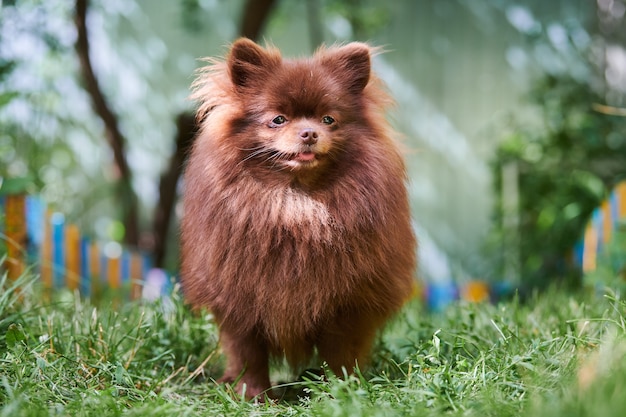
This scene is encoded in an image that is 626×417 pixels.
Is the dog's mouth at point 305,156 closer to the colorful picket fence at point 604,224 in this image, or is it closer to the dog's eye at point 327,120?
the dog's eye at point 327,120

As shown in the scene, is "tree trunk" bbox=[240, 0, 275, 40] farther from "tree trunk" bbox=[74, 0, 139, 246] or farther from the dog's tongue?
the dog's tongue

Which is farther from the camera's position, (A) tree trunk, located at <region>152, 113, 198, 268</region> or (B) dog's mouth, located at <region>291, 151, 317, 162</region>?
(A) tree trunk, located at <region>152, 113, 198, 268</region>

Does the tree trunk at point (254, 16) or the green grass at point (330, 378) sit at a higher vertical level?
the tree trunk at point (254, 16)

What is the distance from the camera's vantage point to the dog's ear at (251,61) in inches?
120

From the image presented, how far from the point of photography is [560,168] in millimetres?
7074

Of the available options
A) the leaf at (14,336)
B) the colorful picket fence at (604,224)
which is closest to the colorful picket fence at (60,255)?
the leaf at (14,336)

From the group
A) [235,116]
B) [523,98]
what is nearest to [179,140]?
[523,98]

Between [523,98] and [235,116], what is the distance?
217 inches

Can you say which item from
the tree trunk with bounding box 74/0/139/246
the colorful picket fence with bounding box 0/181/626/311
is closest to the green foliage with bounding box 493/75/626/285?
the colorful picket fence with bounding box 0/181/626/311

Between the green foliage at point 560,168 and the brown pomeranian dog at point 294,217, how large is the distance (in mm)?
4074

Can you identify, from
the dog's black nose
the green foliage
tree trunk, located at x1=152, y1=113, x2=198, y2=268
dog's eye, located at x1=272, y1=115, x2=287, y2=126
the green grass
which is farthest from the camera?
tree trunk, located at x1=152, y1=113, x2=198, y2=268

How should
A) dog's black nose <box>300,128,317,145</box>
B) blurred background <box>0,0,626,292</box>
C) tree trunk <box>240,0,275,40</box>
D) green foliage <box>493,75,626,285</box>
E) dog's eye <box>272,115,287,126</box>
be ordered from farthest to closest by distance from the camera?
tree trunk <box>240,0,275,40</box> → blurred background <box>0,0,626,292</box> → green foliage <box>493,75,626,285</box> → dog's eye <box>272,115,287,126</box> → dog's black nose <box>300,128,317,145</box>

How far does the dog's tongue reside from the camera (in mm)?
2838

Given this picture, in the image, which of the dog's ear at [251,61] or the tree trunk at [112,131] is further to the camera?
the tree trunk at [112,131]
